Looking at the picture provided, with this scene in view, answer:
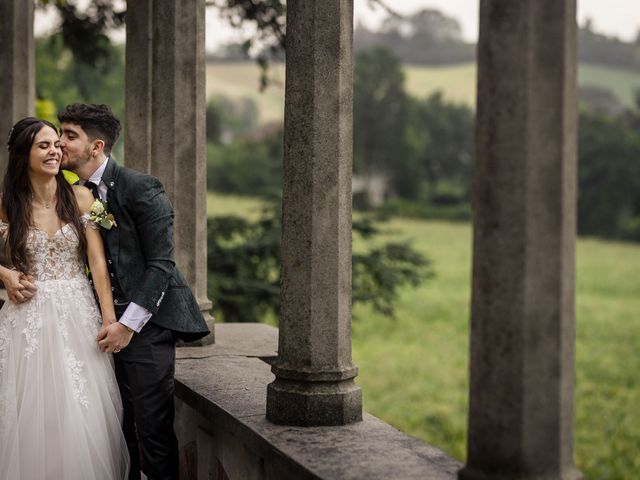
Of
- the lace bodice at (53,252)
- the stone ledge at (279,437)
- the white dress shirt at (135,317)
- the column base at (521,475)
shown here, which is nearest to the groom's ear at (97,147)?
the lace bodice at (53,252)

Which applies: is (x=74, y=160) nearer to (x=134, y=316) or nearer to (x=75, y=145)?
(x=75, y=145)

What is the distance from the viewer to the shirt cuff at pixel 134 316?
398cm

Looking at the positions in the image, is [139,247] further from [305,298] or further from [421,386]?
[421,386]

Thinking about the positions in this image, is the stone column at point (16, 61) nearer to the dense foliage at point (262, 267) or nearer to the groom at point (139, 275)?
the groom at point (139, 275)

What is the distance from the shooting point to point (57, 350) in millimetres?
4051

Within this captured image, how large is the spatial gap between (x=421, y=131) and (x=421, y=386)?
3390 cm

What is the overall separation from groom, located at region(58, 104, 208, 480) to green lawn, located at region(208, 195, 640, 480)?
10752mm

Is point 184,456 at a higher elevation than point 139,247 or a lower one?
lower

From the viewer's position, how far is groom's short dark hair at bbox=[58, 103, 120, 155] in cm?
402

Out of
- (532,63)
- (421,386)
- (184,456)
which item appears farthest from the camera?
(421,386)

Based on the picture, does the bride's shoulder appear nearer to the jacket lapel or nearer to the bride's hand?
the jacket lapel

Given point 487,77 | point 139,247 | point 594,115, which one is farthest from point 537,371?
point 594,115

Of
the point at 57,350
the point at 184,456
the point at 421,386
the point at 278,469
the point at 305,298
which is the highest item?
the point at 305,298

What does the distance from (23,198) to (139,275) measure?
1.83 feet
